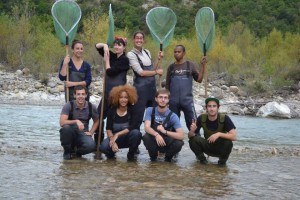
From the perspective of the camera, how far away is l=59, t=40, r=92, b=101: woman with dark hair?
22.9 ft

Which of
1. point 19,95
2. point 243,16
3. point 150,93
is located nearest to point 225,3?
point 243,16

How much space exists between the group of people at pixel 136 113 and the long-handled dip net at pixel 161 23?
1.01 metres

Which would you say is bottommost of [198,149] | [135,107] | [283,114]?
[283,114]

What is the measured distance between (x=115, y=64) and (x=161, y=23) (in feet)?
5.17

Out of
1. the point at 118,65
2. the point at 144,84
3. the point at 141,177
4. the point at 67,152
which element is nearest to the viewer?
the point at 141,177

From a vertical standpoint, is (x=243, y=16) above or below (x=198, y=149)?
above

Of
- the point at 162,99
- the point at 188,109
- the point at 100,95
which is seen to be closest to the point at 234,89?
the point at 100,95

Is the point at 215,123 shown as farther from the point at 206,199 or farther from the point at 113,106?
the point at 206,199

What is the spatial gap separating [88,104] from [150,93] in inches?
36.1

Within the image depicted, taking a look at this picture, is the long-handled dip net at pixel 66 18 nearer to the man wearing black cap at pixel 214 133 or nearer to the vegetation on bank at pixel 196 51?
the man wearing black cap at pixel 214 133

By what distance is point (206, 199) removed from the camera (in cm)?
470

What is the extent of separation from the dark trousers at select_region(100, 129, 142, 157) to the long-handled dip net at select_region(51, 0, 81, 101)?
1878 mm

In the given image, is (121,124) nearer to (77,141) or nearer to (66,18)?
(77,141)

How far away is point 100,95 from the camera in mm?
27094
